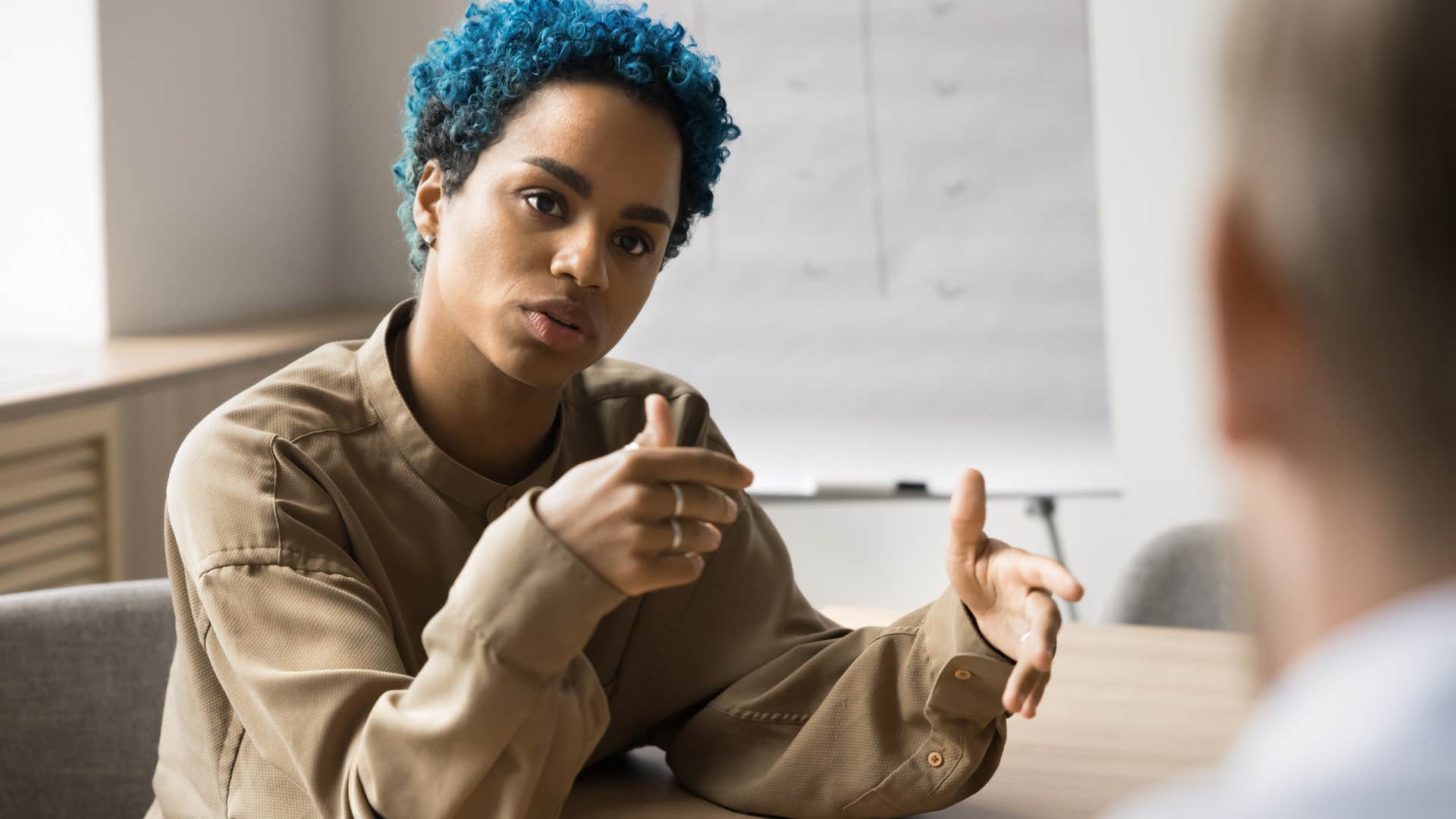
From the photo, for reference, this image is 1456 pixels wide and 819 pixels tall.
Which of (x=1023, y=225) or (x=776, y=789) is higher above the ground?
(x=1023, y=225)

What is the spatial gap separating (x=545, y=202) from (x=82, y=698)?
72 cm

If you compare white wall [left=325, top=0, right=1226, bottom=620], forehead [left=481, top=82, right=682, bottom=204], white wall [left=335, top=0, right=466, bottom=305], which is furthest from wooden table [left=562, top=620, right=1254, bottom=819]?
white wall [left=335, top=0, right=466, bottom=305]

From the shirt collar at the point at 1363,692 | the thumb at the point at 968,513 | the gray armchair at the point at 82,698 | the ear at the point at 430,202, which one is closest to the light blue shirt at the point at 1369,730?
the shirt collar at the point at 1363,692

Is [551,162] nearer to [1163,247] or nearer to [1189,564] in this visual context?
[1189,564]

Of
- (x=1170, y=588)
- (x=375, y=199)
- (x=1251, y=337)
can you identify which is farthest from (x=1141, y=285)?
(x=1251, y=337)

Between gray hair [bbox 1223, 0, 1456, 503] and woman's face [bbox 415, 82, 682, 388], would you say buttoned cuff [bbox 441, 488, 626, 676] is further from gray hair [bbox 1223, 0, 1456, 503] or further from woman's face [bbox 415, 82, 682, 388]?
gray hair [bbox 1223, 0, 1456, 503]

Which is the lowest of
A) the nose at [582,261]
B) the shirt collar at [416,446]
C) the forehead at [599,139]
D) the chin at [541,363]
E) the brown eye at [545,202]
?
the shirt collar at [416,446]

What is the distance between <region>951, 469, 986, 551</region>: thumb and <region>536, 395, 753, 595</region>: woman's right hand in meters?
0.23

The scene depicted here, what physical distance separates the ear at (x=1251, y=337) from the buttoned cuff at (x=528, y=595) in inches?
23.1

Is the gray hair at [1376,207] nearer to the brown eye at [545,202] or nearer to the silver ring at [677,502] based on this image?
the silver ring at [677,502]

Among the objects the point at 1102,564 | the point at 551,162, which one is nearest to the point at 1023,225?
the point at 1102,564

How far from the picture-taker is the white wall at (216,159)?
293 centimetres

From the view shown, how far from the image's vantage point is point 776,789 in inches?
49.3

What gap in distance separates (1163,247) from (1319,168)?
2.52m
